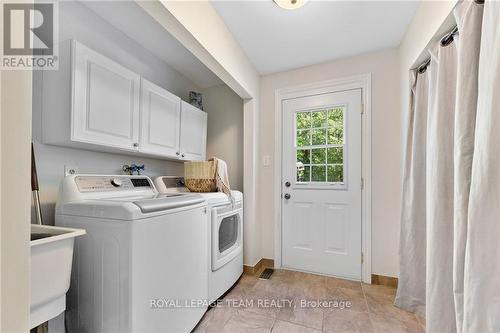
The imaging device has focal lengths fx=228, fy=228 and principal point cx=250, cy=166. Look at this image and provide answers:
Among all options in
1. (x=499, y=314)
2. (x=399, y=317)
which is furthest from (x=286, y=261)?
(x=499, y=314)

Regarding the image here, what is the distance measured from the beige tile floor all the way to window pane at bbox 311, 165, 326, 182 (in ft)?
3.44

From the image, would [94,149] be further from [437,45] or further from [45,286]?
[437,45]

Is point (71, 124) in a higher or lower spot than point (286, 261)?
higher

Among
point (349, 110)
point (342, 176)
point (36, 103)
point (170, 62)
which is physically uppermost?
point (170, 62)

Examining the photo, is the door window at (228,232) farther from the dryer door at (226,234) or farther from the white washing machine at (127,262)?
the white washing machine at (127,262)

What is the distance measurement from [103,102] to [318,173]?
2070 millimetres

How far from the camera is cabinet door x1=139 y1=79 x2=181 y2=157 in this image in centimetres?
188

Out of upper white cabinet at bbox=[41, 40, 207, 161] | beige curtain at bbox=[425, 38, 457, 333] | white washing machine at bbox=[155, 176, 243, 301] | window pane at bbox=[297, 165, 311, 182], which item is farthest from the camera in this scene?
window pane at bbox=[297, 165, 311, 182]

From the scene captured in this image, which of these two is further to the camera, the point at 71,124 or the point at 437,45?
the point at 437,45

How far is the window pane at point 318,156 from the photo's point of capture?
251cm

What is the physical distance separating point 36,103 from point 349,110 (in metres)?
2.58

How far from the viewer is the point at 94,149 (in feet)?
5.65

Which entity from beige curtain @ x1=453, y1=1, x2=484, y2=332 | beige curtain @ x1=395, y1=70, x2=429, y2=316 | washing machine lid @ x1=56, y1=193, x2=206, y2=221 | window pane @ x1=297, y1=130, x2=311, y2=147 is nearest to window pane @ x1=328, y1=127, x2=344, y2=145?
window pane @ x1=297, y1=130, x2=311, y2=147

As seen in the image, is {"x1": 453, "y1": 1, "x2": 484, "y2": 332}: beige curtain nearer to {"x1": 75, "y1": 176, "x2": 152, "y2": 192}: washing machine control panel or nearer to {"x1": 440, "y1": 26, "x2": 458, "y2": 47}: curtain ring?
{"x1": 440, "y1": 26, "x2": 458, "y2": 47}: curtain ring
